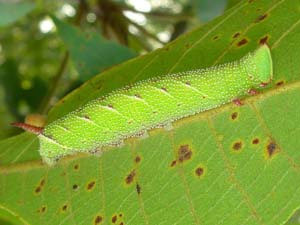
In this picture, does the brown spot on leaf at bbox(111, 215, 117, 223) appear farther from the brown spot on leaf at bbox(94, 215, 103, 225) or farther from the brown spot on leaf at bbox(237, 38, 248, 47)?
the brown spot on leaf at bbox(237, 38, 248, 47)

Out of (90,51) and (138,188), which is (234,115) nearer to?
(138,188)

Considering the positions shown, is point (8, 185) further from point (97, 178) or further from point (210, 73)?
point (210, 73)

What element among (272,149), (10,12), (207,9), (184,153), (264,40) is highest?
(207,9)

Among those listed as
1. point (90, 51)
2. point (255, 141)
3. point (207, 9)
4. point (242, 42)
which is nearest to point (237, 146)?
point (255, 141)

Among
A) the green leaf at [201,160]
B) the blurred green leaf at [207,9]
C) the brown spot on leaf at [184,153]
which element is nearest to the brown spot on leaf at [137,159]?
the green leaf at [201,160]

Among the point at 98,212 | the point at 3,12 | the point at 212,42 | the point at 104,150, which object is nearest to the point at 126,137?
the point at 104,150

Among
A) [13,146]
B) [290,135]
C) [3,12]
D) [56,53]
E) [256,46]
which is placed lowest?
[290,135]

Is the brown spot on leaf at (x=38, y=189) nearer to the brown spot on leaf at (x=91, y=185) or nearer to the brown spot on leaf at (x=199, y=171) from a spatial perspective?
the brown spot on leaf at (x=91, y=185)
